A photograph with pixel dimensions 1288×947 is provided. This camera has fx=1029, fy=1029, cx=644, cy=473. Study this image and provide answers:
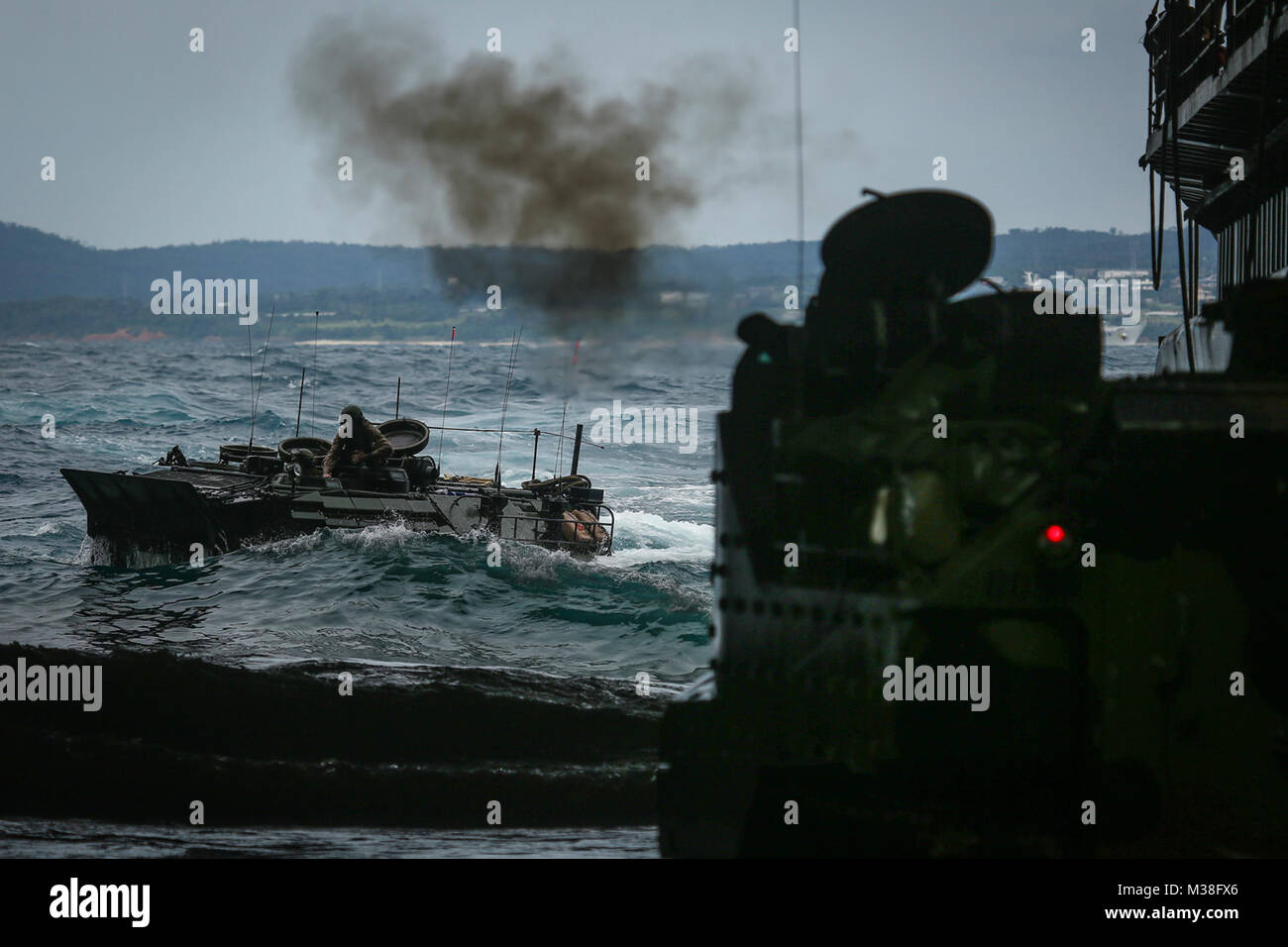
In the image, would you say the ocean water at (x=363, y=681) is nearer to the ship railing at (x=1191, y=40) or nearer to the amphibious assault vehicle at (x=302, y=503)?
the amphibious assault vehicle at (x=302, y=503)

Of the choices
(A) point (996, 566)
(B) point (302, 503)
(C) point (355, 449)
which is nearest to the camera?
(A) point (996, 566)

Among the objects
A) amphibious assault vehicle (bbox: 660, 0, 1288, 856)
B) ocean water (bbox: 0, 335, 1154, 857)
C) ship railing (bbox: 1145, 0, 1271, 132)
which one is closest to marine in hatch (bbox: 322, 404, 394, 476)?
ocean water (bbox: 0, 335, 1154, 857)

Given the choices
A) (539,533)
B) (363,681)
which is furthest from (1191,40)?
(539,533)

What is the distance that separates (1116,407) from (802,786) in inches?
88.9

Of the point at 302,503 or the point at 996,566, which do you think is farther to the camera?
the point at 302,503

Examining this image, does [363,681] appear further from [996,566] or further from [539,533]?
[996,566]

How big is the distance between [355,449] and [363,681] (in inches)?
352

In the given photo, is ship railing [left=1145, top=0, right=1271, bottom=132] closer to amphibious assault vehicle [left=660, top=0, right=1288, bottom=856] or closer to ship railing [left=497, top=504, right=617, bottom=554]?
amphibious assault vehicle [left=660, top=0, right=1288, bottom=856]

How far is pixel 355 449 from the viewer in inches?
845

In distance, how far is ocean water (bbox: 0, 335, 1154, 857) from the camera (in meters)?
9.69

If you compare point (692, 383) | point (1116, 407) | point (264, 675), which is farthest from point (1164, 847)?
point (692, 383)

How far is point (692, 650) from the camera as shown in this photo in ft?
59.4

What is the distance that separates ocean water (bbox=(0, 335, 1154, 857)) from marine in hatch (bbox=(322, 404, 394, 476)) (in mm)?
1450

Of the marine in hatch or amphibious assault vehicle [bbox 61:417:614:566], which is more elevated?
the marine in hatch
